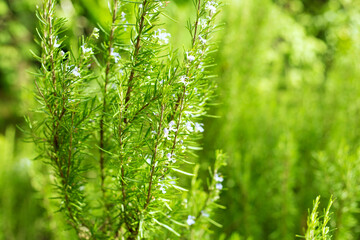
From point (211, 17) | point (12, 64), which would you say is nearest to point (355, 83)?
point (211, 17)

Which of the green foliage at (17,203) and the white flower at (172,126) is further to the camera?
the green foliage at (17,203)

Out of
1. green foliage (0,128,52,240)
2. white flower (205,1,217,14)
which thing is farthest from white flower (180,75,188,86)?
green foliage (0,128,52,240)

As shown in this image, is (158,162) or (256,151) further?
(256,151)

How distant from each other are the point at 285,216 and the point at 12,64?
3.41 metres

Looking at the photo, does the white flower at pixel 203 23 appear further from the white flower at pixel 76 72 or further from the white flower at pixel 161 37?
the white flower at pixel 76 72

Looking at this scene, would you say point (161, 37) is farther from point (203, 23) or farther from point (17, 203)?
point (17, 203)

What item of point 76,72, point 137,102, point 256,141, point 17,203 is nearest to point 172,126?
point 137,102

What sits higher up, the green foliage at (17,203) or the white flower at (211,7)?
the white flower at (211,7)

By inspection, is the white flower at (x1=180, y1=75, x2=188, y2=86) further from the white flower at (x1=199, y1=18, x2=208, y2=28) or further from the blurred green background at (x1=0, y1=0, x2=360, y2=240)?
the blurred green background at (x1=0, y1=0, x2=360, y2=240)

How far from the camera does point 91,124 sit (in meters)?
0.59

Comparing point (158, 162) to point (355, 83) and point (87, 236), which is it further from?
point (355, 83)

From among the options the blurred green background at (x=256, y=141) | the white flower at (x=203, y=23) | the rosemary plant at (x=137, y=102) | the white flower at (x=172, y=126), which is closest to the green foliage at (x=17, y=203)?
the blurred green background at (x=256, y=141)

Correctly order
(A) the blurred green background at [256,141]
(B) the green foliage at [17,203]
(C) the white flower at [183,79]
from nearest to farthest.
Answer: (C) the white flower at [183,79] < (A) the blurred green background at [256,141] < (B) the green foliage at [17,203]

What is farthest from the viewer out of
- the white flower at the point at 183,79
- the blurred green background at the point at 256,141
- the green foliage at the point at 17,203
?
the green foliage at the point at 17,203
